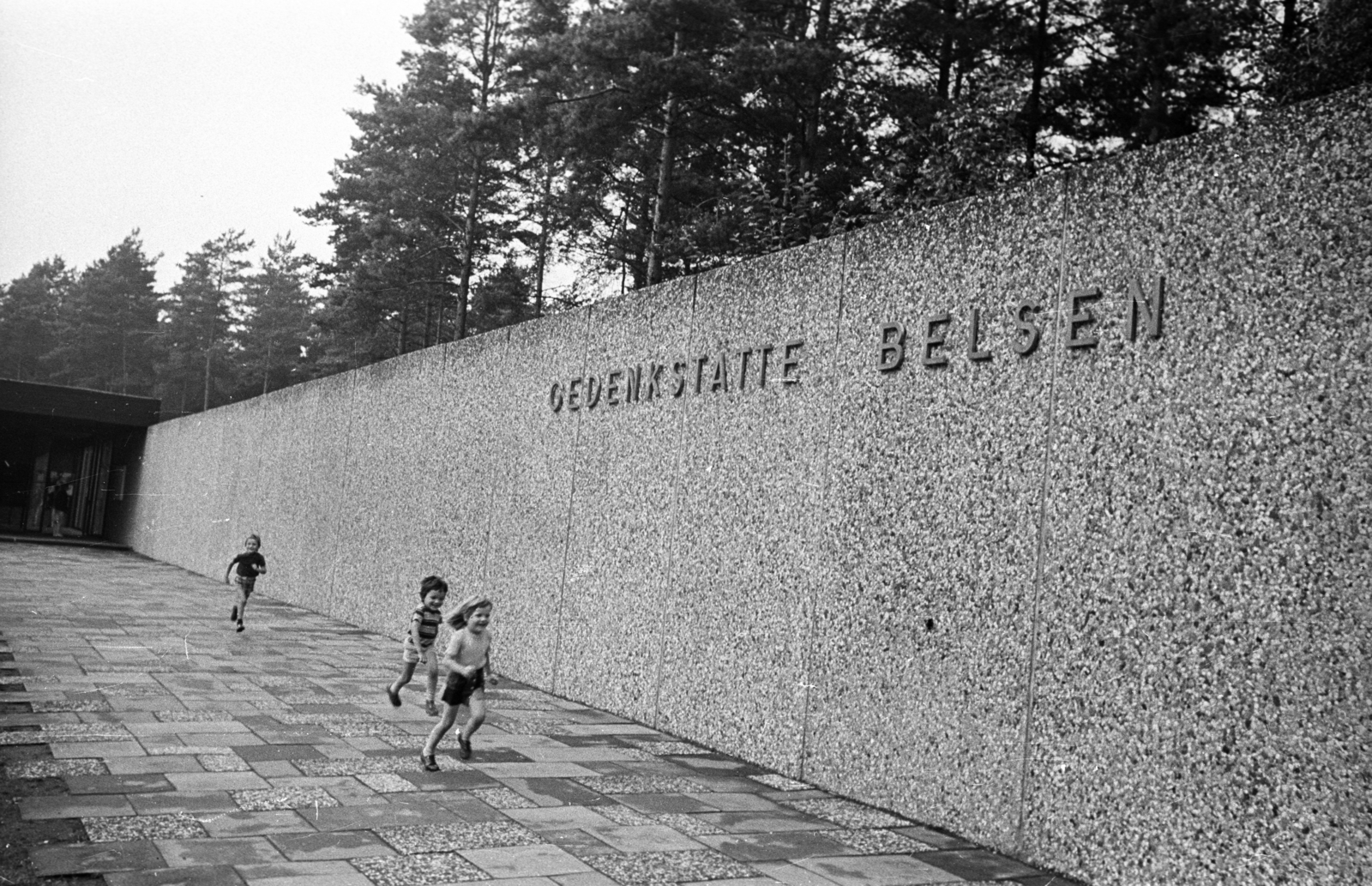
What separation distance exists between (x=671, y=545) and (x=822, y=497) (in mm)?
1732

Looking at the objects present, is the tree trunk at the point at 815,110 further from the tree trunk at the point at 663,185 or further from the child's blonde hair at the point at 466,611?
the child's blonde hair at the point at 466,611

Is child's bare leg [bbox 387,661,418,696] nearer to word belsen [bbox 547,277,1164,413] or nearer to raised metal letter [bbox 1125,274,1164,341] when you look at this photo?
word belsen [bbox 547,277,1164,413]

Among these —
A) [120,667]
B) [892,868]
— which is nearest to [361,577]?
[120,667]

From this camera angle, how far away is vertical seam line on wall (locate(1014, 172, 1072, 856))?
520 cm

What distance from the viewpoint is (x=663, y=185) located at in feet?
66.5

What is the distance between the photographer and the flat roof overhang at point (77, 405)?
96.8 ft

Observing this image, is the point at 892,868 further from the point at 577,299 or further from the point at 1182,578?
the point at 577,299

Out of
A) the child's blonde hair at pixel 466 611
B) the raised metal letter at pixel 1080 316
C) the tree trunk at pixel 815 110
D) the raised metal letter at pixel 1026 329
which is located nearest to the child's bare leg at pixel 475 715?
the child's blonde hair at pixel 466 611

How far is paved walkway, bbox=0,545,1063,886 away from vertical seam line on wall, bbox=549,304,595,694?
0.38 m

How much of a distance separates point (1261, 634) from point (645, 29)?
16.7 meters

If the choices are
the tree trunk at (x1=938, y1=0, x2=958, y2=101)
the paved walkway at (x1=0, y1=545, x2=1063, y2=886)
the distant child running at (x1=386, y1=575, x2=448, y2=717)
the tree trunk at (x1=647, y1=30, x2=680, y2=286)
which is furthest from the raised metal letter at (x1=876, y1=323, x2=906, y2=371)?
the tree trunk at (x1=938, y1=0, x2=958, y2=101)

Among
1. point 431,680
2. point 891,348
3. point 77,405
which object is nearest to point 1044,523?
point 891,348

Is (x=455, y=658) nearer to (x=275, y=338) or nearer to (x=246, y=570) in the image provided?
(x=246, y=570)

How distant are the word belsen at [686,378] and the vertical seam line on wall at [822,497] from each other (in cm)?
37
